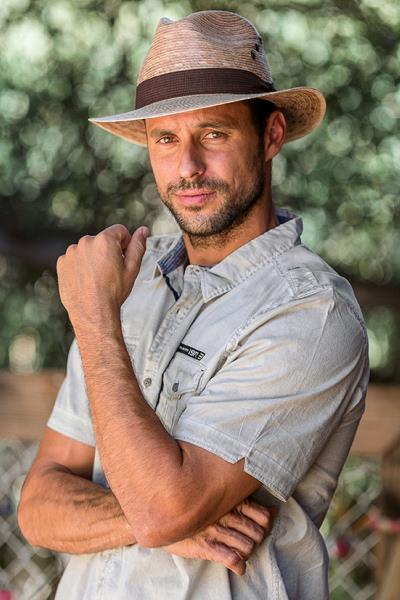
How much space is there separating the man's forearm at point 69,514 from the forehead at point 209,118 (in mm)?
779

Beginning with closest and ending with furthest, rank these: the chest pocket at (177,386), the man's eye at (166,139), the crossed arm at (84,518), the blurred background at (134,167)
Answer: the crossed arm at (84,518)
the chest pocket at (177,386)
the man's eye at (166,139)
the blurred background at (134,167)

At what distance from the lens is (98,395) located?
79.9 inches

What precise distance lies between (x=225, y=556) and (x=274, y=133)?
1004 millimetres

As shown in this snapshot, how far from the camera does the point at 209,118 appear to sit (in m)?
2.34

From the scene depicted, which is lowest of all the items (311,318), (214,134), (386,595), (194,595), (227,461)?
(386,595)

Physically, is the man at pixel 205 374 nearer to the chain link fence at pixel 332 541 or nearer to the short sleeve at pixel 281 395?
the short sleeve at pixel 281 395

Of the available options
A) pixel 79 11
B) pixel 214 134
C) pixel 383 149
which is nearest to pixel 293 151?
pixel 383 149

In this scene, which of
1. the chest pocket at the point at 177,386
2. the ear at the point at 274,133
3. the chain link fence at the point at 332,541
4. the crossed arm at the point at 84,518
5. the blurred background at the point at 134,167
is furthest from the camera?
the blurred background at the point at 134,167

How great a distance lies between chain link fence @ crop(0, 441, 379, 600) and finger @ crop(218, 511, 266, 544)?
2865 mm

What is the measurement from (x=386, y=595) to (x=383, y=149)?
2215mm

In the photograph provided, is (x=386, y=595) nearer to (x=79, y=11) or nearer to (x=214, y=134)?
(x=214, y=134)

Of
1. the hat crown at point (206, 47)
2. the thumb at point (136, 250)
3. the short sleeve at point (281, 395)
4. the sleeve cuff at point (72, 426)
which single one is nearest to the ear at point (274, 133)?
the hat crown at point (206, 47)

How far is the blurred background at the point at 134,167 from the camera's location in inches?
200

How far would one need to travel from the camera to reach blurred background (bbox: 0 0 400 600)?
16.7 ft
